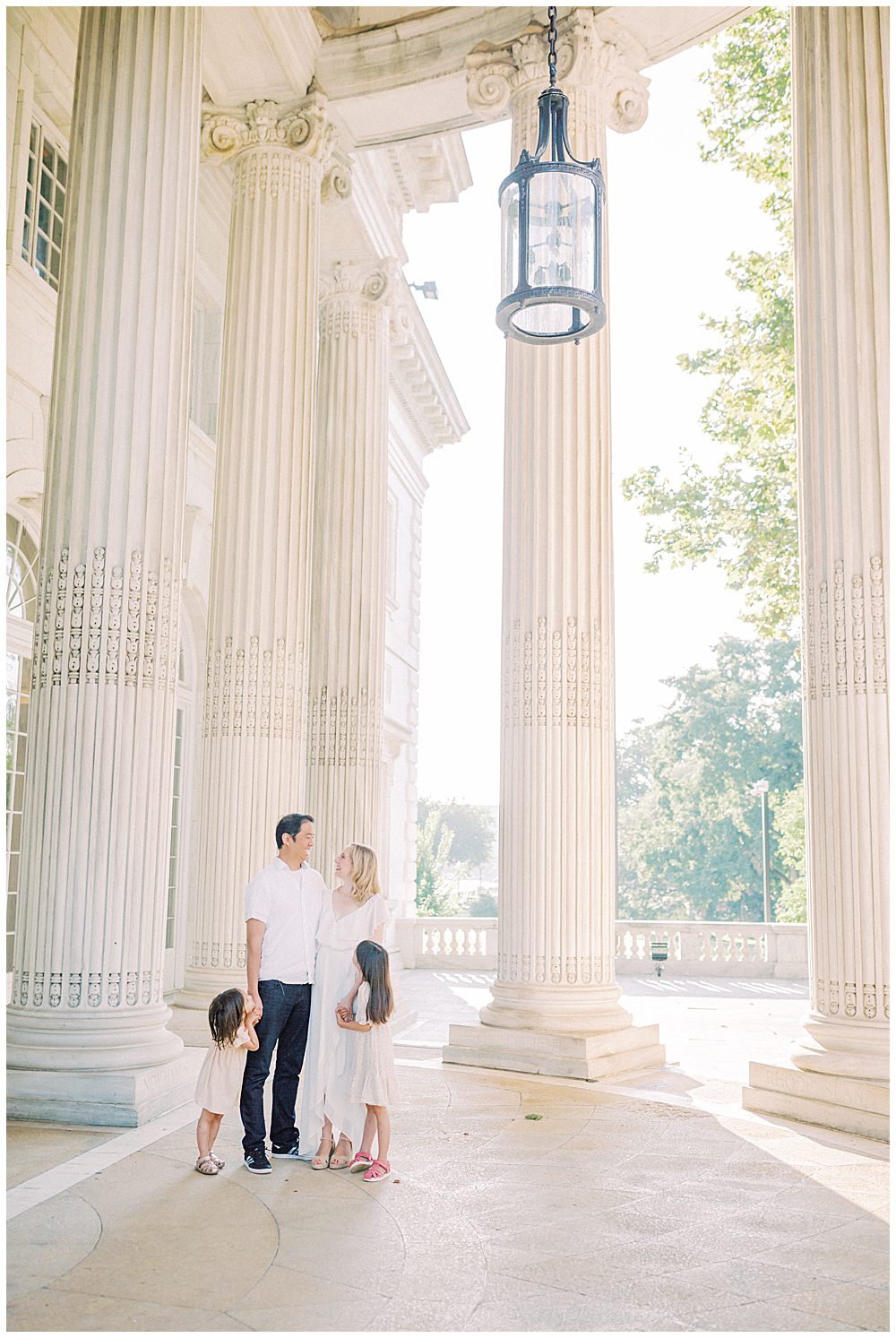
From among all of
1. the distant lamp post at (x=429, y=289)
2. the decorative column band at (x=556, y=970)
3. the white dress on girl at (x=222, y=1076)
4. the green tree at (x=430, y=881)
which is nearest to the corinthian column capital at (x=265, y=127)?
the decorative column band at (x=556, y=970)

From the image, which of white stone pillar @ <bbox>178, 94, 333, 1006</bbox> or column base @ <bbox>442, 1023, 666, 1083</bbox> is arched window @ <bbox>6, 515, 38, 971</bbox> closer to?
white stone pillar @ <bbox>178, 94, 333, 1006</bbox>

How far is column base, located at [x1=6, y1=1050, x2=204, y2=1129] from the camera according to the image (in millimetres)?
7770

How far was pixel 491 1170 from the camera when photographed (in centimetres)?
688

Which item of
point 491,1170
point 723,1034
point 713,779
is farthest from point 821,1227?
point 713,779

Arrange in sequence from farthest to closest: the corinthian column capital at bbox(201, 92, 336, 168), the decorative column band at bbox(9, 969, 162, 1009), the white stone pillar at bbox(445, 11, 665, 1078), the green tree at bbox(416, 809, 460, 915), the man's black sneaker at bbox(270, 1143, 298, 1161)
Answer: the green tree at bbox(416, 809, 460, 915) → the corinthian column capital at bbox(201, 92, 336, 168) → the white stone pillar at bbox(445, 11, 665, 1078) → the decorative column band at bbox(9, 969, 162, 1009) → the man's black sneaker at bbox(270, 1143, 298, 1161)

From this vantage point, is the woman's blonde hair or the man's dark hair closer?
the woman's blonde hair

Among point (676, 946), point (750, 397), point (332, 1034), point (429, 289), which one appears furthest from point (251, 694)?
point (429, 289)

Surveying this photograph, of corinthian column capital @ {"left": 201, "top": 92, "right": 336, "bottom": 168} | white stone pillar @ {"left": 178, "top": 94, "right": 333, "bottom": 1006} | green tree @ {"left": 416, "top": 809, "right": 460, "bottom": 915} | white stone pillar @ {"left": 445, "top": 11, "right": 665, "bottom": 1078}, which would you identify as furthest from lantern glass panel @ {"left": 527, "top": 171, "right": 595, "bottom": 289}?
green tree @ {"left": 416, "top": 809, "right": 460, "bottom": 915}

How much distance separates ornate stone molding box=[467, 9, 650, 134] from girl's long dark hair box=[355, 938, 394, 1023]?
914cm

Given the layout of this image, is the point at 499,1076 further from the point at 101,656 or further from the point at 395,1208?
the point at 101,656

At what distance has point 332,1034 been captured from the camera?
275 inches

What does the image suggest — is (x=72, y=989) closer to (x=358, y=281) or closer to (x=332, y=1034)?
(x=332, y=1034)

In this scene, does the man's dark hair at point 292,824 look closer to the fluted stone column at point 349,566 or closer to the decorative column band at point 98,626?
the decorative column band at point 98,626

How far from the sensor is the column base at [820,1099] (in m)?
7.94
